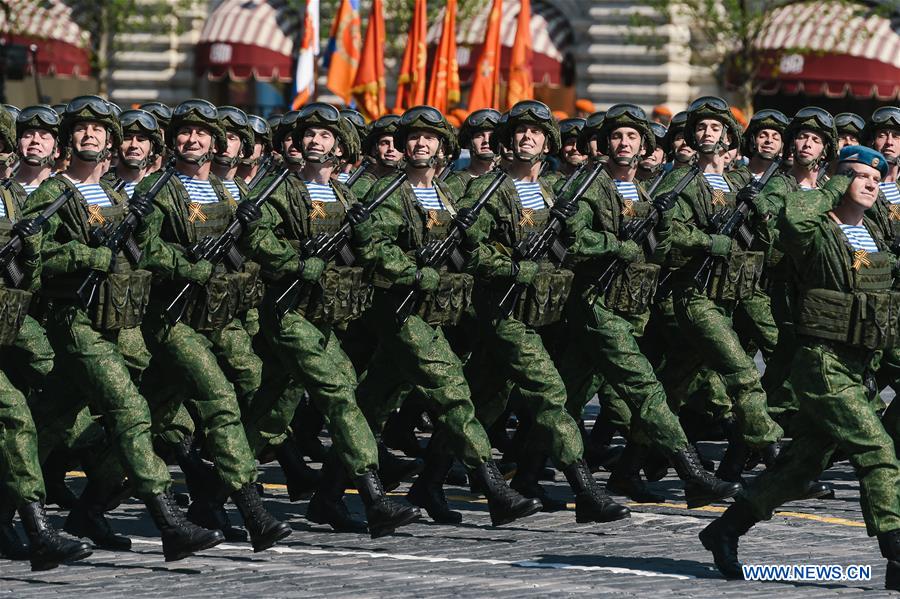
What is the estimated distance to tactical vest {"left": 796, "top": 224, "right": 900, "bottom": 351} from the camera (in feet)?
29.4

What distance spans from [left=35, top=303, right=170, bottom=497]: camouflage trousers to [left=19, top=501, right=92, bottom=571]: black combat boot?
0.37 m

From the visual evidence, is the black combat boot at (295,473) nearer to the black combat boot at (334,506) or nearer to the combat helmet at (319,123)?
the black combat boot at (334,506)

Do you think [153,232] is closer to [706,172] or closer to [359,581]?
[359,581]

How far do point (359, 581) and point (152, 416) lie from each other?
1.51 m

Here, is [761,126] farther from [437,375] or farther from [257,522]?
[257,522]

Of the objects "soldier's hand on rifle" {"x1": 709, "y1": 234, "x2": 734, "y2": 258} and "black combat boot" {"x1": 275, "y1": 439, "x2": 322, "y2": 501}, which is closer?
"black combat boot" {"x1": 275, "y1": 439, "x2": 322, "y2": 501}

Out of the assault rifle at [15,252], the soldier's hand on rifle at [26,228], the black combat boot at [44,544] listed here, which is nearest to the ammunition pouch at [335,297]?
the assault rifle at [15,252]

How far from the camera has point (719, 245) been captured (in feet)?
38.3

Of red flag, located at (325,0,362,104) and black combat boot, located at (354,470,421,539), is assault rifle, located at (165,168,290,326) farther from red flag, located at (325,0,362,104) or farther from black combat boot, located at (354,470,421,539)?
red flag, located at (325,0,362,104)

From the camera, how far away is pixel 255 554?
388 inches

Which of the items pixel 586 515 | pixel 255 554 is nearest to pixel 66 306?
pixel 255 554

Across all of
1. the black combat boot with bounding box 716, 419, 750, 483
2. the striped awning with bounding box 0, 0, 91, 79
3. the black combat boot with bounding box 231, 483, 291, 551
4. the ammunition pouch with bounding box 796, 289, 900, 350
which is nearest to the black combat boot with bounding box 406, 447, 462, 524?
the black combat boot with bounding box 231, 483, 291, 551

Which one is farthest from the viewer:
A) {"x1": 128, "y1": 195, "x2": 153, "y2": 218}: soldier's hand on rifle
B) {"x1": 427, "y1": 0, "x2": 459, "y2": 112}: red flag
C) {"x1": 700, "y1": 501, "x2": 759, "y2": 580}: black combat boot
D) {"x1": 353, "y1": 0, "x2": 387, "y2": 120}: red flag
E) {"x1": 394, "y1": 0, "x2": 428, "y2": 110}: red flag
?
{"x1": 394, "y1": 0, "x2": 428, "y2": 110}: red flag

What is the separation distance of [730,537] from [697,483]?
1.60 meters
